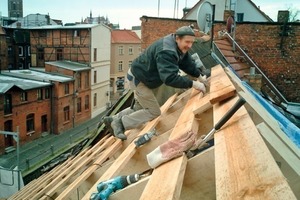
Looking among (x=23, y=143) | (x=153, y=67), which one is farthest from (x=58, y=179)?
(x=23, y=143)

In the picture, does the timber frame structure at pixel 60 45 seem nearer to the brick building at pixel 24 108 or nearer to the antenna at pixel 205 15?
the brick building at pixel 24 108

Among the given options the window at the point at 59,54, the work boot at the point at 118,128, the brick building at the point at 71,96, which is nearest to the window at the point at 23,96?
the brick building at the point at 71,96

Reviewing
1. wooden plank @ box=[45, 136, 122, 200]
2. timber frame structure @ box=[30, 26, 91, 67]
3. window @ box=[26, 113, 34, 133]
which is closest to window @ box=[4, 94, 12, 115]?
window @ box=[26, 113, 34, 133]

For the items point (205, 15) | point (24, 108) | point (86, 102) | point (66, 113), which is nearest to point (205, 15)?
point (205, 15)

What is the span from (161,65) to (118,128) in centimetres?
96

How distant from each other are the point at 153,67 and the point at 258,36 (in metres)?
6.77

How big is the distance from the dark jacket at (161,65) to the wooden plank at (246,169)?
130 centimetres

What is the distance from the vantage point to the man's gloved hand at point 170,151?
1845mm

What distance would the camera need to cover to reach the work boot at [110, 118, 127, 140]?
346 centimetres

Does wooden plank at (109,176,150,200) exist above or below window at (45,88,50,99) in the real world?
above

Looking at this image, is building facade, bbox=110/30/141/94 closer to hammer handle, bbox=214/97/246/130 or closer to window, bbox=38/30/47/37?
window, bbox=38/30/47/37

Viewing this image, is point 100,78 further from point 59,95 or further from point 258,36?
point 258,36

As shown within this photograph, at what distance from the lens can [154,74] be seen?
3438 millimetres

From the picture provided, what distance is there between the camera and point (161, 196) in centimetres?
133
